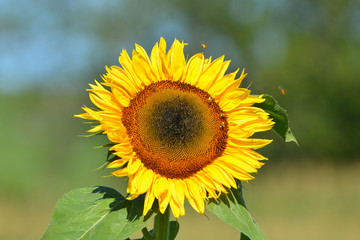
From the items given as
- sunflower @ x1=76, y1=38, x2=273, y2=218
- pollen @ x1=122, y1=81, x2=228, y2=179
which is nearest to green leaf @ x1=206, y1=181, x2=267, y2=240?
sunflower @ x1=76, y1=38, x2=273, y2=218

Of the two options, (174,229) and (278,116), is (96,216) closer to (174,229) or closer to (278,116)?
(174,229)

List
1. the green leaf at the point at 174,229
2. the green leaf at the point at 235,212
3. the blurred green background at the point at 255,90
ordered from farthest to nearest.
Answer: the blurred green background at the point at 255,90, the green leaf at the point at 174,229, the green leaf at the point at 235,212

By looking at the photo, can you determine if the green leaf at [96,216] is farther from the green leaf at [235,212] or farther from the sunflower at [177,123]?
the green leaf at [235,212]

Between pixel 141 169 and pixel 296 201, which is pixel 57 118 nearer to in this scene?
pixel 296 201

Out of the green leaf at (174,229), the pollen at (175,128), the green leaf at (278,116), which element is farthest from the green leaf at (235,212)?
the green leaf at (174,229)

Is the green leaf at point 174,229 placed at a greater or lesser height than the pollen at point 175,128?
lesser

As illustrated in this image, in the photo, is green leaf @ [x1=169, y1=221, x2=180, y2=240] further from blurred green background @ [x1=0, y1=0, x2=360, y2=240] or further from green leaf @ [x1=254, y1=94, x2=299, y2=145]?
blurred green background @ [x1=0, y1=0, x2=360, y2=240]
